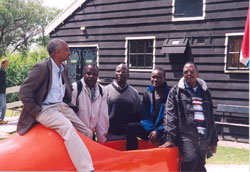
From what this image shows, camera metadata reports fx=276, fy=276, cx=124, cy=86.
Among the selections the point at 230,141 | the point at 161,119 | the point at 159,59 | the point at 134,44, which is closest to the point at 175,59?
the point at 159,59

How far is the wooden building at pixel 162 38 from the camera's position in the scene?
6.13 meters

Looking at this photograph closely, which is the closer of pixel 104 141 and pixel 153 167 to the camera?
pixel 153 167

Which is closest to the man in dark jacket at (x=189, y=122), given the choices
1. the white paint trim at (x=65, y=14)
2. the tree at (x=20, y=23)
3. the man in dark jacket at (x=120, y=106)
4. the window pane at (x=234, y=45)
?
the man in dark jacket at (x=120, y=106)

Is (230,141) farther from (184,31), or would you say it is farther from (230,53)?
(184,31)

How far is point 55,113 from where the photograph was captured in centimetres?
225

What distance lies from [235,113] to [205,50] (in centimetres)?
157

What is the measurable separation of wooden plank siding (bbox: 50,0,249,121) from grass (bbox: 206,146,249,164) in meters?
1.34

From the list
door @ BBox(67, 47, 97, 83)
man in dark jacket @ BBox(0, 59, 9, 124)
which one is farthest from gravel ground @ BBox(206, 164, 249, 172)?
man in dark jacket @ BBox(0, 59, 9, 124)

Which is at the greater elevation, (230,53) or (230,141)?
(230,53)

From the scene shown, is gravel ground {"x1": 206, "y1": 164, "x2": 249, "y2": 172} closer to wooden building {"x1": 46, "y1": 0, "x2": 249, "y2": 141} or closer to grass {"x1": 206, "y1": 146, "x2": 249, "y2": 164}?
grass {"x1": 206, "y1": 146, "x2": 249, "y2": 164}

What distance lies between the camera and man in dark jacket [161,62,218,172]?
283 cm

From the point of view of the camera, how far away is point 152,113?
3.14 m

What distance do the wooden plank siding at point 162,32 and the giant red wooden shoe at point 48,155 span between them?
4.23m

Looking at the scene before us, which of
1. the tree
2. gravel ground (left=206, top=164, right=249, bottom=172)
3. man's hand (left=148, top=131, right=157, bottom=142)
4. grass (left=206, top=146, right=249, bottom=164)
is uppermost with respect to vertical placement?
the tree
